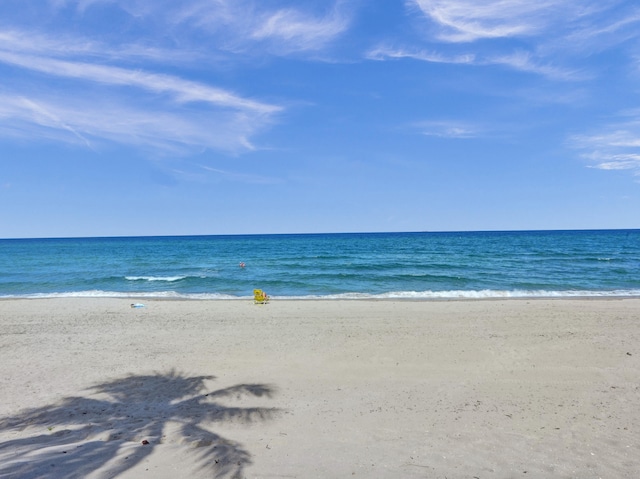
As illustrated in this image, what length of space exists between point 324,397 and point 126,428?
9.51 feet

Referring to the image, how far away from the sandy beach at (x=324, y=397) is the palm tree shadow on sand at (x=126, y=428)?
1.2 inches

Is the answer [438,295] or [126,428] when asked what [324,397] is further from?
[438,295]

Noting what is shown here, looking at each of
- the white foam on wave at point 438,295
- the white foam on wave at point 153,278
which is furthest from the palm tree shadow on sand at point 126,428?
the white foam on wave at point 153,278

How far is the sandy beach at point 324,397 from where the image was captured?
464cm

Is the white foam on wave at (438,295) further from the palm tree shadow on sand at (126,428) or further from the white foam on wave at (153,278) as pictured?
the palm tree shadow on sand at (126,428)

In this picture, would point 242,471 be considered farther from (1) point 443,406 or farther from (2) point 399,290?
(2) point 399,290

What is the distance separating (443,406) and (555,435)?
151 cm

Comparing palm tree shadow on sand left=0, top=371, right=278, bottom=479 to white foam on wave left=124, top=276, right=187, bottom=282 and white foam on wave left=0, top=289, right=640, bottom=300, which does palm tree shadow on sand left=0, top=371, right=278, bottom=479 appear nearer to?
white foam on wave left=0, top=289, right=640, bottom=300

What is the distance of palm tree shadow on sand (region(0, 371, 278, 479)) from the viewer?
4355mm

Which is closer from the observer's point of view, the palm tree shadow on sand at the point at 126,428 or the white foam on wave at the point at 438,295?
the palm tree shadow on sand at the point at 126,428

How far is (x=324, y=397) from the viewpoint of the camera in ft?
22.6

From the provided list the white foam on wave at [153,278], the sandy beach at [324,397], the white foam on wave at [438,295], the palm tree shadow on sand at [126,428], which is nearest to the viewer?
the palm tree shadow on sand at [126,428]

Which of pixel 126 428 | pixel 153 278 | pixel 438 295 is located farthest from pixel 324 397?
pixel 153 278

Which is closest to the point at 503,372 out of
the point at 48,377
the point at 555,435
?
the point at 555,435
